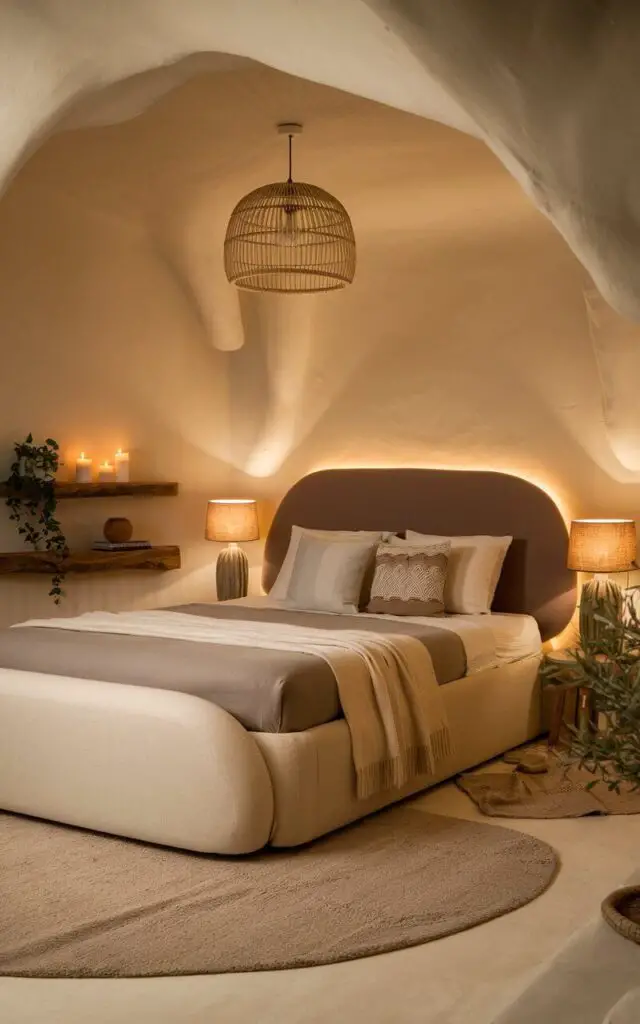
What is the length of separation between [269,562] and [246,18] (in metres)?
4.69

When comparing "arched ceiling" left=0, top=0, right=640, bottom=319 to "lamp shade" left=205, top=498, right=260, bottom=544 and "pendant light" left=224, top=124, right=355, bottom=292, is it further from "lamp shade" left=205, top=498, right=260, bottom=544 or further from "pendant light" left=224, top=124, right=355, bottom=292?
"lamp shade" left=205, top=498, right=260, bottom=544

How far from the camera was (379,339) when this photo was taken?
6.25 metres

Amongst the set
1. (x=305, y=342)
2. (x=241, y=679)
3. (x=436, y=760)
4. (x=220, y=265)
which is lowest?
(x=436, y=760)

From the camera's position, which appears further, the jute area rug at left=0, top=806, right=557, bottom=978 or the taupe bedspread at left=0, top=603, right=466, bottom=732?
the taupe bedspread at left=0, top=603, right=466, bottom=732

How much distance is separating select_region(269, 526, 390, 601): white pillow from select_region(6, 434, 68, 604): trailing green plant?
43.6 inches

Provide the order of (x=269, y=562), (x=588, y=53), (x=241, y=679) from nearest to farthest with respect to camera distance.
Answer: (x=588, y=53)
(x=241, y=679)
(x=269, y=562)

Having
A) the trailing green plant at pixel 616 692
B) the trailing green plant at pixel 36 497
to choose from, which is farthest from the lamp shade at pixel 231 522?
the trailing green plant at pixel 616 692

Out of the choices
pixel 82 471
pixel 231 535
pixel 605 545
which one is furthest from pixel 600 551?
pixel 82 471

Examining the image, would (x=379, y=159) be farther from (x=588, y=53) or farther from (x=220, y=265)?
(x=588, y=53)

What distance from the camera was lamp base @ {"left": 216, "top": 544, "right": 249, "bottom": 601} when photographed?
6.34 m

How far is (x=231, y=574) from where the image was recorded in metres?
6.35

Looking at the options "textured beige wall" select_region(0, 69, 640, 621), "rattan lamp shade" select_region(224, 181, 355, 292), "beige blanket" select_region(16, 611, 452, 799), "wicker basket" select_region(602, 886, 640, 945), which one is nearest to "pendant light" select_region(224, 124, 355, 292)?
"rattan lamp shade" select_region(224, 181, 355, 292)

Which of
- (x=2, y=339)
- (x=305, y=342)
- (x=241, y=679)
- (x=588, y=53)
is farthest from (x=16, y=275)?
(x=588, y=53)

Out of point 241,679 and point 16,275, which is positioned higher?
point 16,275
